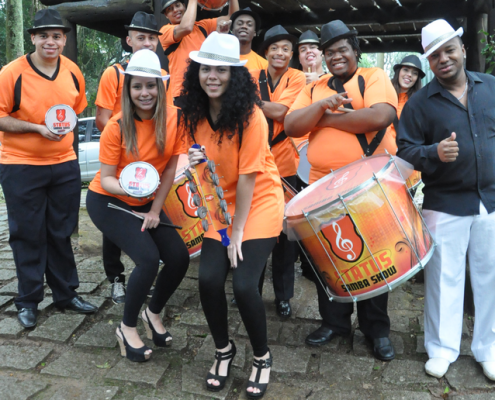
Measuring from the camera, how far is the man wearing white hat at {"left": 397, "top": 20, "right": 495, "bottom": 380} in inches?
119

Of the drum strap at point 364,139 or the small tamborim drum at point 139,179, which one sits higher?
the drum strap at point 364,139

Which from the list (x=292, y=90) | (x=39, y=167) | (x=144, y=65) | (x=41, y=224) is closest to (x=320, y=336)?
(x=292, y=90)

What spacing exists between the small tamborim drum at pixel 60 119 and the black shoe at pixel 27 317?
4.47ft

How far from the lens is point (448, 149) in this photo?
2.88 m

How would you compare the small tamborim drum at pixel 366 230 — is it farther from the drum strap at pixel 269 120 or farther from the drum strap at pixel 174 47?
the drum strap at pixel 174 47

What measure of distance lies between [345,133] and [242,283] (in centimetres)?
123

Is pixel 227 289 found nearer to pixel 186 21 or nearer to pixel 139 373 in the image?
pixel 139 373

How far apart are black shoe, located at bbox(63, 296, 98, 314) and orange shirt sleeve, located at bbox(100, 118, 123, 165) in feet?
4.44

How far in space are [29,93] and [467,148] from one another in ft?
9.92

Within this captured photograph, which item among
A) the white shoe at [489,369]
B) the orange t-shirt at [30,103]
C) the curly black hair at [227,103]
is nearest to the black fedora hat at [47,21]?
the orange t-shirt at [30,103]

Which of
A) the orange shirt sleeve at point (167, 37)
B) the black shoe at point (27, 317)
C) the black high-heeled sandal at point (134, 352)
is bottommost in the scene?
the black shoe at point (27, 317)

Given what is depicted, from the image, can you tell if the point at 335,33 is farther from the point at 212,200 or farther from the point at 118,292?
the point at 118,292

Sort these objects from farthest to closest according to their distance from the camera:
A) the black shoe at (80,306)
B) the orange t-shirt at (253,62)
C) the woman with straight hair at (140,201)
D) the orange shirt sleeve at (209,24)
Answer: the orange shirt sleeve at (209,24)
the orange t-shirt at (253,62)
the black shoe at (80,306)
the woman with straight hair at (140,201)

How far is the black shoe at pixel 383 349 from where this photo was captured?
10.9ft
